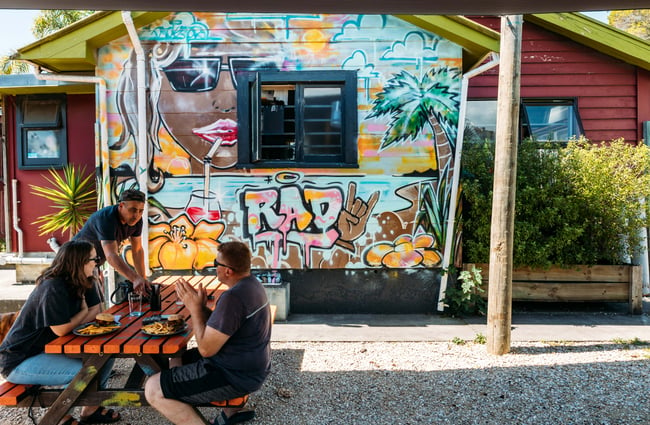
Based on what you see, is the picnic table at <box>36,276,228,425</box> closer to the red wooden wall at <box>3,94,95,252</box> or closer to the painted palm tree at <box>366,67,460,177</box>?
the painted palm tree at <box>366,67,460,177</box>

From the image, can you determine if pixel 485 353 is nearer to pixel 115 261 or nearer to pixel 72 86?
pixel 115 261

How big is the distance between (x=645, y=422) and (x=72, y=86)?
8.40m

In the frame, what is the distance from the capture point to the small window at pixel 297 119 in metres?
6.45

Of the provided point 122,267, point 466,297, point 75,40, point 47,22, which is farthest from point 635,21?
point 47,22

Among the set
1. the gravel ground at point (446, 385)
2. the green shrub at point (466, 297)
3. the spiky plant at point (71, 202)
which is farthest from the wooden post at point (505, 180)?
the spiky plant at point (71, 202)

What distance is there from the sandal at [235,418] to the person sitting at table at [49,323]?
2.94 feet

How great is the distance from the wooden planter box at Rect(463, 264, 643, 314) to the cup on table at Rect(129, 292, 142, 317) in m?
4.49

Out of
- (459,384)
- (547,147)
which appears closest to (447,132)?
(547,147)

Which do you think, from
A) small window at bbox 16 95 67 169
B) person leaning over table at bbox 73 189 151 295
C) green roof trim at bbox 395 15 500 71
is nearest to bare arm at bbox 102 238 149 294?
person leaning over table at bbox 73 189 151 295

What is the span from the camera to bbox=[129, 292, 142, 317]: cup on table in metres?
3.70

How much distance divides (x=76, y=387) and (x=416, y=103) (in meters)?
5.34

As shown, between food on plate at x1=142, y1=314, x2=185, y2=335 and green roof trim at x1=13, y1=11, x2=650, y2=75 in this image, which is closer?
food on plate at x1=142, y1=314, x2=185, y2=335

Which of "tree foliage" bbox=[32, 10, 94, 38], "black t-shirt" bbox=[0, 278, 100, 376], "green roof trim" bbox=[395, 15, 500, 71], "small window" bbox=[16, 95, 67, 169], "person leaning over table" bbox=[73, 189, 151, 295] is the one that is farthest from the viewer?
"tree foliage" bbox=[32, 10, 94, 38]

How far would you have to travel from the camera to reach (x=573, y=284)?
652cm
